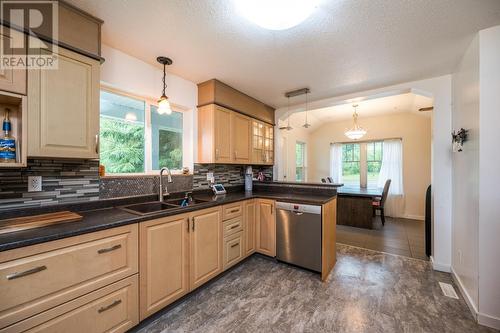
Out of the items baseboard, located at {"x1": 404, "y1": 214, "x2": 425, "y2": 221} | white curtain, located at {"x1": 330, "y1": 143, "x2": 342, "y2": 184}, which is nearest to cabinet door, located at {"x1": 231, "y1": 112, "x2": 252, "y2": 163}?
white curtain, located at {"x1": 330, "y1": 143, "x2": 342, "y2": 184}

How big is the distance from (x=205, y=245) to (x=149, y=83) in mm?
1871

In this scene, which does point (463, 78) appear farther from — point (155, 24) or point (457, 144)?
point (155, 24)

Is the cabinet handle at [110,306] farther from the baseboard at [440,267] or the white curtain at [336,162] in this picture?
the white curtain at [336,162]

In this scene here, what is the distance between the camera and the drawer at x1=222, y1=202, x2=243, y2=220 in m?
2.30

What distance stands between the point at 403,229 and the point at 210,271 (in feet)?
13.6

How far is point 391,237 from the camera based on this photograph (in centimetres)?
369

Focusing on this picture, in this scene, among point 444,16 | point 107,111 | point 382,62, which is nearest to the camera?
point 444,16

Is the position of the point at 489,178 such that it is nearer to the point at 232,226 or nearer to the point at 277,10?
the point at 277,10

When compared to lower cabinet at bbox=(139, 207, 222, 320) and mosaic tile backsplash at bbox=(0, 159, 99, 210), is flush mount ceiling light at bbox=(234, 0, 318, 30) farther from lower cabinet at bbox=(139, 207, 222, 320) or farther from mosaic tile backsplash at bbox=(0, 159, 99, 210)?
mosaic tile backsplash at bbox=(0, 159, 99, 210)

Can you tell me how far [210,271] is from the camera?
2.11 m

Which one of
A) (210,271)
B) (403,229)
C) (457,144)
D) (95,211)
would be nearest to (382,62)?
(457,144)

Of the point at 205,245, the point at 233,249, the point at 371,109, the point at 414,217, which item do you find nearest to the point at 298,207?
the point at 233,249

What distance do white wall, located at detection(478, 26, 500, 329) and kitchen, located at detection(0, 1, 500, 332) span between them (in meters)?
0.29

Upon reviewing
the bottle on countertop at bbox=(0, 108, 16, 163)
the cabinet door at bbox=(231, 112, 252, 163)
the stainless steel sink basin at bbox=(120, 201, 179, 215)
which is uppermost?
the cabinet door at bbox=(231, 112, 252, 163)
